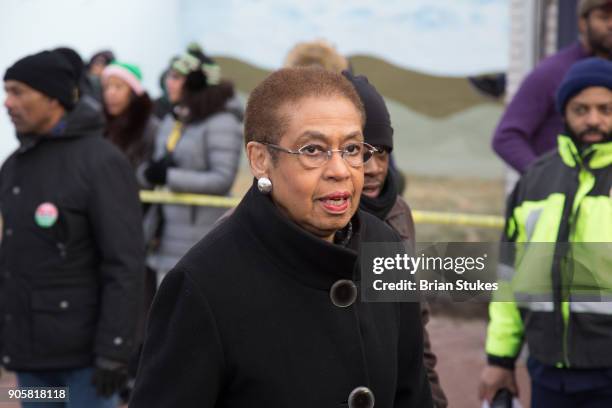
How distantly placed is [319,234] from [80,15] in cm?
868

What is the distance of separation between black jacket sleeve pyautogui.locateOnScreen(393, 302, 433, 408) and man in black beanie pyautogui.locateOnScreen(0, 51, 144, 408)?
1.91m

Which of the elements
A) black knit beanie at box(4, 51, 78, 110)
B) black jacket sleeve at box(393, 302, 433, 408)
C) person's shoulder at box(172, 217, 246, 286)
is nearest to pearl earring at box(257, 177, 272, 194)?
person's shoulder at box(172, 217, 246, 286)

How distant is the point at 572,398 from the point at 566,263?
56 cm

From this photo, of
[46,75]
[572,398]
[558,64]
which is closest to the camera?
[572,398]

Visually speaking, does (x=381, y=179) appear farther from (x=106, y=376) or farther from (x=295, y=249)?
(x=106, y=376)

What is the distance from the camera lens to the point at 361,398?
2322 millimetres

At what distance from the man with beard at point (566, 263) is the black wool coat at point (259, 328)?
44.4 inches

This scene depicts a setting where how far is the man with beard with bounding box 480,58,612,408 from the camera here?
358cm

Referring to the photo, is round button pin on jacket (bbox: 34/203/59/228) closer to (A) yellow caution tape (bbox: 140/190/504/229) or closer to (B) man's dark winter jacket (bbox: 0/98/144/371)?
(B) man's dark winter jacket (bbox: 0/98/144/371)

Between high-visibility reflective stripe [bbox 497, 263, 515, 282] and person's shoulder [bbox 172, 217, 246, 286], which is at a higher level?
person's shoulder [bbox 172, 217, 246, 286]

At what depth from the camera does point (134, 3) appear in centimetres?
1124

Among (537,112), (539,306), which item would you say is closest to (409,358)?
(539,306)

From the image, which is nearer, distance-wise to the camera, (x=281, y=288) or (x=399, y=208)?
(x=281, y=288)

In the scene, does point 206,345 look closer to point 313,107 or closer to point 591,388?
point 313,107
